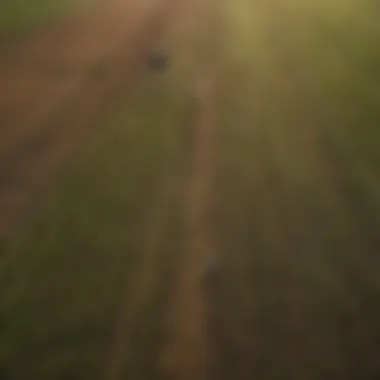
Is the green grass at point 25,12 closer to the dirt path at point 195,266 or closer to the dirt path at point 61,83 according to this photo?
the dirt path at point 61,83

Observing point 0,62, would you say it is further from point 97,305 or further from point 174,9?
point 97,305

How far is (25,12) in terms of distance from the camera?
760 mm

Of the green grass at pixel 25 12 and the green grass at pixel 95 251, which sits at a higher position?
the green grass at pixel 25 12

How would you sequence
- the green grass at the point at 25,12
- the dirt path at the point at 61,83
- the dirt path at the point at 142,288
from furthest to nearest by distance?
1. the green grass at the point at 25,12
2. the dirt path at the point at 61,83
3. the dirt path at the point at 142,288

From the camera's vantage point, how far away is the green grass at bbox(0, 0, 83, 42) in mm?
737

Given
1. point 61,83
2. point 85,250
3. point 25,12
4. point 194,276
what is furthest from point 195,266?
point 25,12

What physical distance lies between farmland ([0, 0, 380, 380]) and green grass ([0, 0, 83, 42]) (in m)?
0.02

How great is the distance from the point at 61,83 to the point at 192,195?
0.80 ft

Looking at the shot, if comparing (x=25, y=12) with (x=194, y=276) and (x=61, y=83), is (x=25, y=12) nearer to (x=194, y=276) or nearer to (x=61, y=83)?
(x=61, y=83)

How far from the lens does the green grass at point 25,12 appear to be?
737mm

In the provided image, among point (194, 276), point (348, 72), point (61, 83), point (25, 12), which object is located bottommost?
point (194, 276)

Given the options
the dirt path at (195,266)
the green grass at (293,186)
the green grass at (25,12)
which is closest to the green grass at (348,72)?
the green grass at (293,186)

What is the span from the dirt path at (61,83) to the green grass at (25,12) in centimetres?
2

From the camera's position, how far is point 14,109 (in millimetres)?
664
